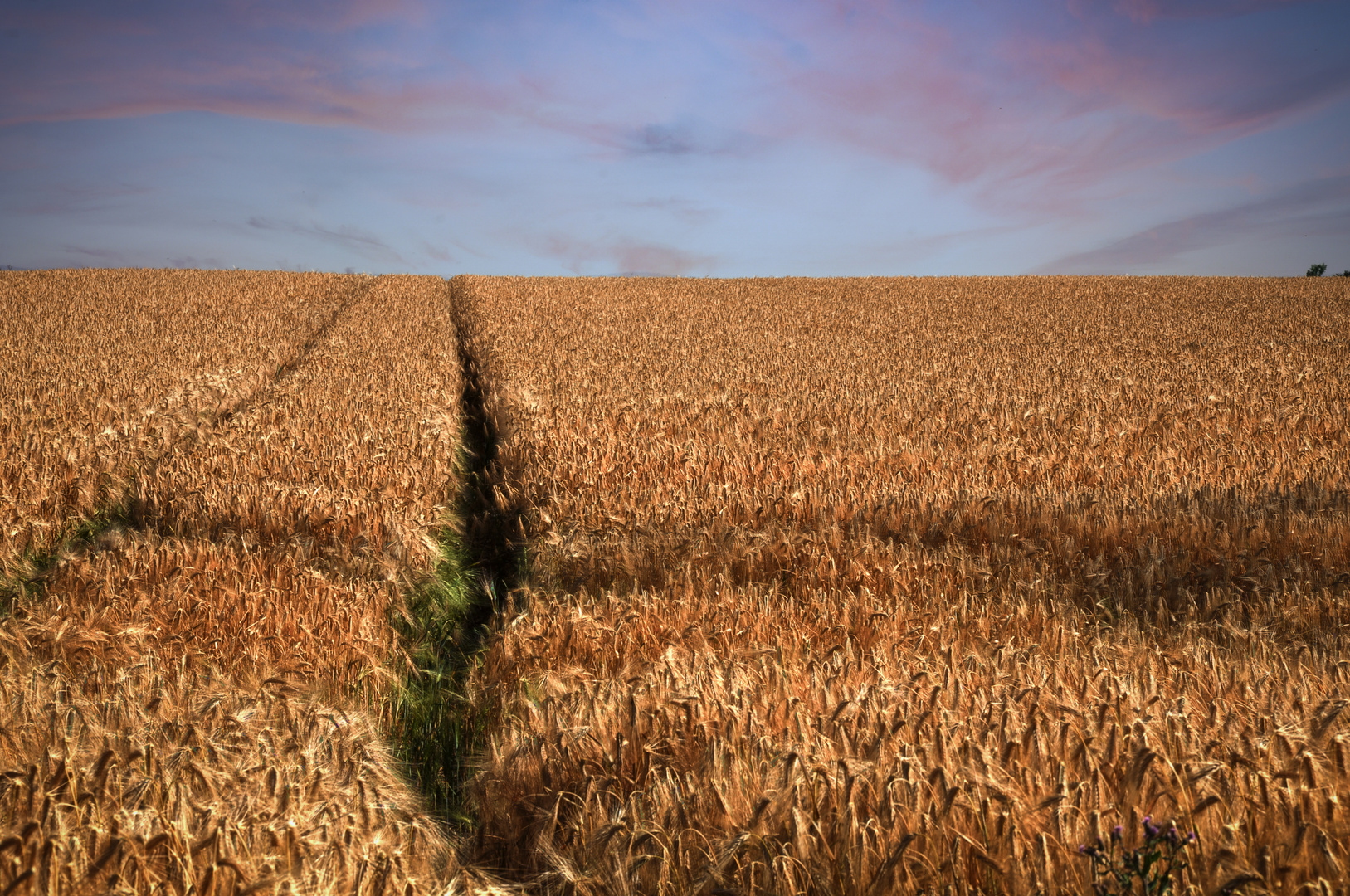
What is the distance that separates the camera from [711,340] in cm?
1814

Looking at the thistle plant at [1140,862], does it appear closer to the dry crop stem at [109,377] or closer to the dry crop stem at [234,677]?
the dry crop stem at [234,677]

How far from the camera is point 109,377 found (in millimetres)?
11320

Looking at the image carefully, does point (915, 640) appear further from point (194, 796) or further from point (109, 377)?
point (109, 377)

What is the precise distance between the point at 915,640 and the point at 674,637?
1191 millimetres

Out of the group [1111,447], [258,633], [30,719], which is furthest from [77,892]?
[1111,447]

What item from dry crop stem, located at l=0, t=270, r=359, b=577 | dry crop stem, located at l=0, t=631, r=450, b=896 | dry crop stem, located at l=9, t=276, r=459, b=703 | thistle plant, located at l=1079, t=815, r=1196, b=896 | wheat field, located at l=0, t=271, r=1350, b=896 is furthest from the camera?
dry crop stem, located at l=0, t=270, r=359, b=577

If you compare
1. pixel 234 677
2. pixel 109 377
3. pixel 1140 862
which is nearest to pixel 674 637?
pixel 234 677

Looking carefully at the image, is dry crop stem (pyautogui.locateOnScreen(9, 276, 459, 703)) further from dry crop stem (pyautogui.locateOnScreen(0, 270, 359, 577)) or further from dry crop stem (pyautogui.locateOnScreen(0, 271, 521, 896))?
dry crop stem (pyautogui.locateOnScreen(0, 270, 359, 577))

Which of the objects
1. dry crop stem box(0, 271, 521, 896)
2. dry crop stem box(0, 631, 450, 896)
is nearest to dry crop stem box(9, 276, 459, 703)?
dry crop stem box(0, 271, 521, 896)

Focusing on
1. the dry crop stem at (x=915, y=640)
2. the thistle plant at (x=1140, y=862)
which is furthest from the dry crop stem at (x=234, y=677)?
the thistle plant at (x=1140, y=862)

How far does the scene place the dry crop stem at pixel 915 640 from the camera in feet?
6.79

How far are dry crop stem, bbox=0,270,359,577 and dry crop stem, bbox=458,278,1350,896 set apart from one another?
12.0ft

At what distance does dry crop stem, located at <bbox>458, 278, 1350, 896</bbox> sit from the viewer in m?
2.07

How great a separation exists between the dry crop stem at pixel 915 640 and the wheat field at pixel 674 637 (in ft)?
0.07
